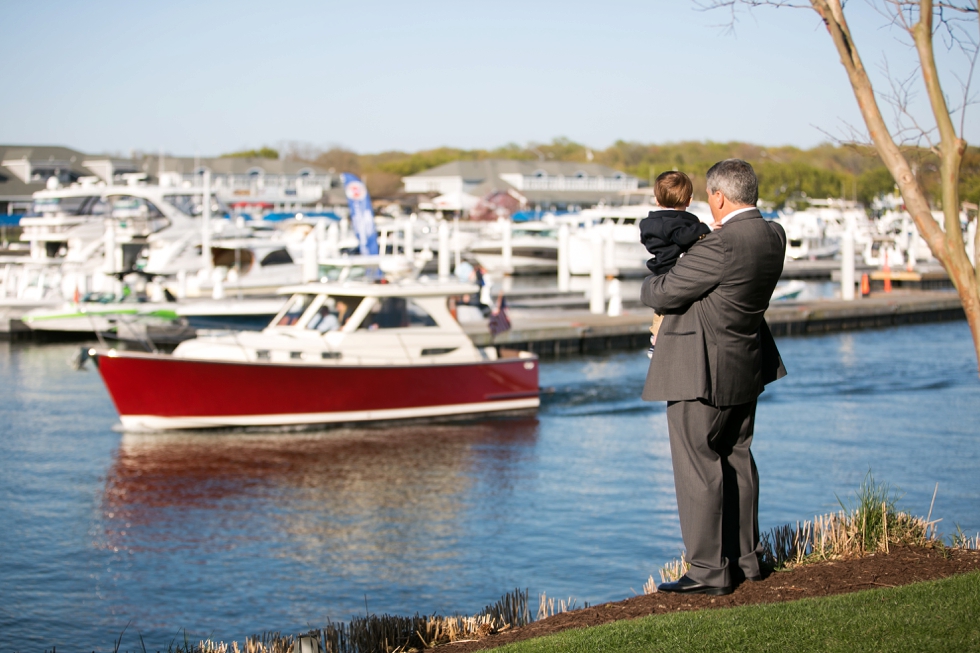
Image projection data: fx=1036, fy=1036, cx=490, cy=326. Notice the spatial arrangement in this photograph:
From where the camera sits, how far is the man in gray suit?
5207 millimetres

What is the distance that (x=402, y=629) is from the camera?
6152 millimetres

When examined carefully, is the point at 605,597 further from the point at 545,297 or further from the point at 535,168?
the point at 535,168

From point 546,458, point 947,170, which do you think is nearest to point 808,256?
point 546,458

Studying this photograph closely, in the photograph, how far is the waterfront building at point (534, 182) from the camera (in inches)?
4373

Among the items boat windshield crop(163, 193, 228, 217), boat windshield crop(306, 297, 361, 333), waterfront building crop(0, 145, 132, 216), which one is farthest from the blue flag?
waterfront building crop(0, 145, 132, 216)

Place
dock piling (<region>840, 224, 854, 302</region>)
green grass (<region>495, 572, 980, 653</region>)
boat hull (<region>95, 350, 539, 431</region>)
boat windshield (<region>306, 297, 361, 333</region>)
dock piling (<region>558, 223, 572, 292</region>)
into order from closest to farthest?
green grass (<region>495, 572, 980, 653</region>) → boat hull (<region>95, 350, 539, 431</region>) → boat windshield (<region>306, 297, 361, 333</region>) → dock piling (<region>840, 224, 854, 302</region>) → dock piling (<region>558, 223, 572, 292</region>)

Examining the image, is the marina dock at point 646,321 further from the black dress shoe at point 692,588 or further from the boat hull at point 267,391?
the black dress shoe at point 692,588

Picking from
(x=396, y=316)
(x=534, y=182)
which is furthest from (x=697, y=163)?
(x=396, y=316)

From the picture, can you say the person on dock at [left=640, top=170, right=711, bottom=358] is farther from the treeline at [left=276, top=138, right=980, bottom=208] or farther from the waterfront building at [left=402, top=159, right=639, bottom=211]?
the waterfront building at [left=402, top=159, right=639, bottom=211]

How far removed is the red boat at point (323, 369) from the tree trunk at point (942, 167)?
42.4ft

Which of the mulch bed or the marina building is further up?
the marina building

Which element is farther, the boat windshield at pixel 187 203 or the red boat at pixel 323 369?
the boat windshield at pixel 187 203

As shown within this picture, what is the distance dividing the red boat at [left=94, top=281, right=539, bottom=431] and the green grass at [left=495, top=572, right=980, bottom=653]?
13.4 meters

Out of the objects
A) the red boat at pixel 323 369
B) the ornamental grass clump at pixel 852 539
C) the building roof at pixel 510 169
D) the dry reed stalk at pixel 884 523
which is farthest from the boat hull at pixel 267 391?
the building roof at pixel 510 169
